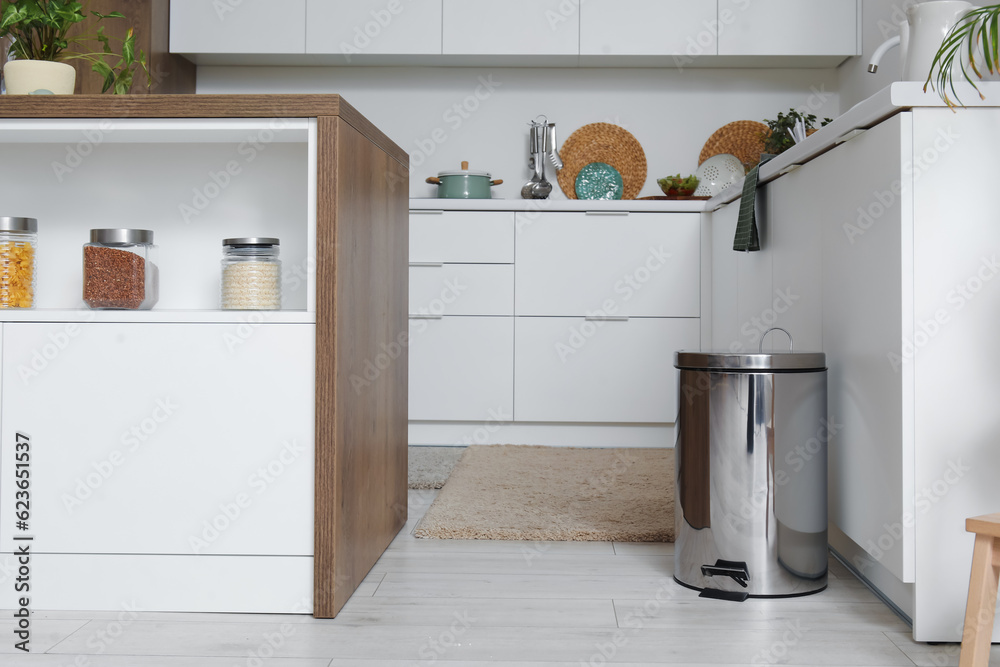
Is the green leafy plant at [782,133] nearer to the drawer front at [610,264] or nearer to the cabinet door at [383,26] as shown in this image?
the drawer front at [610,264]

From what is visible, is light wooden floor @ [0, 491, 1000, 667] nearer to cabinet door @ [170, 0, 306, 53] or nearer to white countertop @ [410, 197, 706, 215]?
white countertop @ [410, 197, 706, 215]

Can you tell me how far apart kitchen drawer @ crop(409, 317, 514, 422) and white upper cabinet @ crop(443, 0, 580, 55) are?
1.31m

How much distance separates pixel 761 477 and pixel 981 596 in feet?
1.54

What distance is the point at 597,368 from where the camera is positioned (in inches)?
132

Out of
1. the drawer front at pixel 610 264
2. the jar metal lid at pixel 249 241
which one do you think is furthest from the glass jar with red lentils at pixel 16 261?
the drawer front at pixel 610 264

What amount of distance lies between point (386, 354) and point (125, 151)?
687 millimetres

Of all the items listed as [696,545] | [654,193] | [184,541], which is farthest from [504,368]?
[184,541]

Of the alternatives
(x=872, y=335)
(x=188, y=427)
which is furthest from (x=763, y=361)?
(x=188, y=427)

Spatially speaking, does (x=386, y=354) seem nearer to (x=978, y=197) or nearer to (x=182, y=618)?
(x=182, y=618)

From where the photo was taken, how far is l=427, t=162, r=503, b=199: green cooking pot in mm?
3584

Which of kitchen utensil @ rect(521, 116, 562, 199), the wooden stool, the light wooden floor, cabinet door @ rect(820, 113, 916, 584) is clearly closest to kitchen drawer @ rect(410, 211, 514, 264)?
kitchen utensil @ rect(521, 116, 562, 199)

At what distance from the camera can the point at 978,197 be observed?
4.42 feet

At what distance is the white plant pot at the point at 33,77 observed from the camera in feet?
4.95

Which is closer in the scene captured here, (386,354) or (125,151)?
(125,151)
